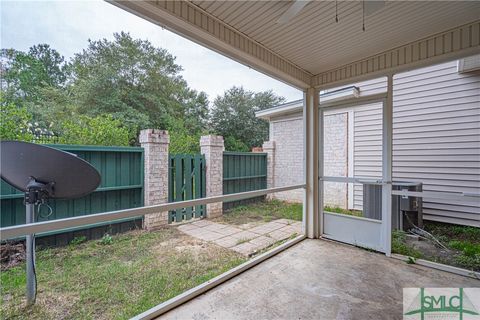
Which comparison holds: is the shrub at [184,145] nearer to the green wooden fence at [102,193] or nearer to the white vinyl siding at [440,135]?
the green wooden fence at [102,193]

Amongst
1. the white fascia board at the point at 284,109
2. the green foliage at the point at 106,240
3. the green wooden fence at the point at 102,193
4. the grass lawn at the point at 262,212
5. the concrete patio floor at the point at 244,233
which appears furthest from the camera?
the white fascia board at the point at 284,109

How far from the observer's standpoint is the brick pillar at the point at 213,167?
4.46 metres

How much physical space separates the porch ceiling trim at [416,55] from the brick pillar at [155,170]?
9.10 feet

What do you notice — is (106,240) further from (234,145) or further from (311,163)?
(234,145)

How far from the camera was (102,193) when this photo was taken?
307 cm

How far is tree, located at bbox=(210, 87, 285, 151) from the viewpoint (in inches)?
375

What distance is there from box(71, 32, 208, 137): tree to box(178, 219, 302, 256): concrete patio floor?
333 centimetres

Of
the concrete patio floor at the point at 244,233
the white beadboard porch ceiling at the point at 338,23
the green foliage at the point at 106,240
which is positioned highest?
the white beadboard porch ceiling at the point at 338,23

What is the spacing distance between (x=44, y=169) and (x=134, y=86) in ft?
22.6

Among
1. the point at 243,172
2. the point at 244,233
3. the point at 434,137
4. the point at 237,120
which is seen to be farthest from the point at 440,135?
the point at 237,120

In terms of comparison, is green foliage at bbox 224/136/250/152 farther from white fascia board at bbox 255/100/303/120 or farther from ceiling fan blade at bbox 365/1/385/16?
ceiling fan blade at bbox 365/1/385/16

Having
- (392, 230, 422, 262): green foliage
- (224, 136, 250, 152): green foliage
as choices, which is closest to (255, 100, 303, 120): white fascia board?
(224, 136, 250, 152): green foliage

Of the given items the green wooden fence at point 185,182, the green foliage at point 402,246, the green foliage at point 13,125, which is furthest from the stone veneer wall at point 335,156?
the green foliage at point 13,125

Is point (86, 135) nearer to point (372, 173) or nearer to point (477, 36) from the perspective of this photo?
point (372, 173)
